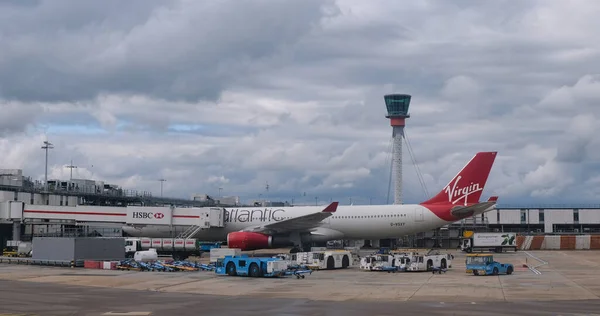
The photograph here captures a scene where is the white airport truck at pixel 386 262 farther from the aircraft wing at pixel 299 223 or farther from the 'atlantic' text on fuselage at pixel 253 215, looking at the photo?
the 'atlantic' text on fuselage at pixel 253 215

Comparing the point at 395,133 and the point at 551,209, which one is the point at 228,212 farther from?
the point at 395,133

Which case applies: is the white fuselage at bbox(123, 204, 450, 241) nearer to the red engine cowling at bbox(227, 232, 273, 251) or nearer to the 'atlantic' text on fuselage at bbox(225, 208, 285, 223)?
the 'atlantic' text on fuselage at bbox(225, 208, 285, 223)

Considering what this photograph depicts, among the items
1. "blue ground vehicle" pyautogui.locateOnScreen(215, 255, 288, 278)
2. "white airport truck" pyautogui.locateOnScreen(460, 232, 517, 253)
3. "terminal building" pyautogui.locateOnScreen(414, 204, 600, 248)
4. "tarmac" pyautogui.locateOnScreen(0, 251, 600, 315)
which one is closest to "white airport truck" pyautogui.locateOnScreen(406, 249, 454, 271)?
"tarmac" pyautogui.locateOnScreen(0, 251, 600, 315)

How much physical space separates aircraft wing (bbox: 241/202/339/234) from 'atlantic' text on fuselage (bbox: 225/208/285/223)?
3.01m

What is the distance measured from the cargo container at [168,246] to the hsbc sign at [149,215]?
557 centimetres

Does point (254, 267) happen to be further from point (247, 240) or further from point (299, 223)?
point (299, 223)

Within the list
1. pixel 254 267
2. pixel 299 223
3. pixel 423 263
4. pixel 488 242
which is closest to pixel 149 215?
pixel 299 223

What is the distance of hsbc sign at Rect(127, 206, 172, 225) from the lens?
6631 cm

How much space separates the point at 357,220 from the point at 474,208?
10464 millimetres

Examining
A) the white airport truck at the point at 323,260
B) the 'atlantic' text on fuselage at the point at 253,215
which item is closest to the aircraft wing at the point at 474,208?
the white airport truck at the point at 323,260

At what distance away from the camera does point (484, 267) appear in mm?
43469

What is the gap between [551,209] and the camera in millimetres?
123500

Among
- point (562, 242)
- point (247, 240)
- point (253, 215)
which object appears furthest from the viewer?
point (562, 242)

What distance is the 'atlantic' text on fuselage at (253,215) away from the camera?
216ft
